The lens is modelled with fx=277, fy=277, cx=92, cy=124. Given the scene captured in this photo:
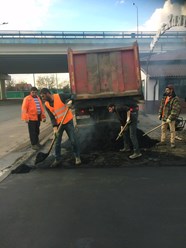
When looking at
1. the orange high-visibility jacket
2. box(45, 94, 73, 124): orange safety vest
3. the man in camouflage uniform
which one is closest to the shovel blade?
box(45, 94, 73, 124): orange safety vest

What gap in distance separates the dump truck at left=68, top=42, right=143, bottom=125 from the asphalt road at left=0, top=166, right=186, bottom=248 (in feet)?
10.5

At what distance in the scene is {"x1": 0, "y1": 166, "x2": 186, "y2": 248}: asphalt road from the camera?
284 cm

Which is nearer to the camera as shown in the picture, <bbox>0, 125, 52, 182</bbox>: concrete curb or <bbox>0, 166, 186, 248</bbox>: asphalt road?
<bbox>0, 166, 186, 248</bbox>: asphalt road

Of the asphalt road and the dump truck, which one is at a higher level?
the dump truck

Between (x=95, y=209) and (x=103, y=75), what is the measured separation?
5.23 metres

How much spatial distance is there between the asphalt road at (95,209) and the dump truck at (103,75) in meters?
3.20

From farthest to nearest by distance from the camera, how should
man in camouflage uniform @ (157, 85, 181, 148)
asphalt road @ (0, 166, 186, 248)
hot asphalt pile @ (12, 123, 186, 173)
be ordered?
1. man in camouflage uniform @ (157, 85, 181, 148)
2. hot asphalt pile @ (12, 123, 186, 173)
3. asphalt road @ (0, 166, 186, 248)

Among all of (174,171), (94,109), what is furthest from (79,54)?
(174,171)

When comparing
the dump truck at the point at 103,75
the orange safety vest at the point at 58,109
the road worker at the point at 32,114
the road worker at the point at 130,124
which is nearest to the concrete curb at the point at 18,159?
the road worker at the point at 32,114

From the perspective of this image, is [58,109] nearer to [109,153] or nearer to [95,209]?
[109,153]

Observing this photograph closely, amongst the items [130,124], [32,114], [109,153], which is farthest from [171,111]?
[32,114]

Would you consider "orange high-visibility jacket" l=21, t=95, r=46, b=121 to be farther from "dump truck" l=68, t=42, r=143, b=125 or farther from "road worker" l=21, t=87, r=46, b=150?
"dump truck" l=68, t=42, r=143, b=125

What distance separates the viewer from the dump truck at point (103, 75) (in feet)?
26.1

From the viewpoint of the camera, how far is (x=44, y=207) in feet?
12.0
